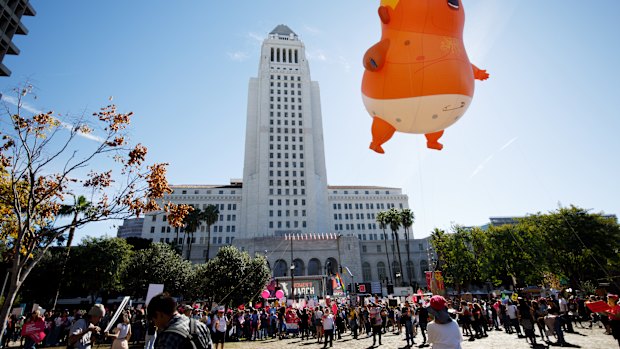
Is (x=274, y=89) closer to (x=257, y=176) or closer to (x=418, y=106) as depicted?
(x=257, y=176)

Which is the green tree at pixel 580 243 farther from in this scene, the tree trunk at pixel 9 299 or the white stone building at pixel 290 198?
the tree trunk at pixel 9 299

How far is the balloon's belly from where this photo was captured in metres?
4.91

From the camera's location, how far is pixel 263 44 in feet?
284

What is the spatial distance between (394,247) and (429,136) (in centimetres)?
7280

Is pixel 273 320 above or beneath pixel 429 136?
beneath

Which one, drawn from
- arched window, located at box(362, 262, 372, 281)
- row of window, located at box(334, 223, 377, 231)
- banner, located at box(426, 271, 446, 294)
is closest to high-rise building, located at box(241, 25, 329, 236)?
row of window, located at box(334, 223, 377, 231)

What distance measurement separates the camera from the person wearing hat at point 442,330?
4578 mm

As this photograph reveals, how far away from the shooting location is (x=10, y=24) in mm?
22422

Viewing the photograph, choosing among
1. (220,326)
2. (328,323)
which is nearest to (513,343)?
(328,323)

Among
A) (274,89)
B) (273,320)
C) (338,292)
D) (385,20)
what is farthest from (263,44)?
(385,20)

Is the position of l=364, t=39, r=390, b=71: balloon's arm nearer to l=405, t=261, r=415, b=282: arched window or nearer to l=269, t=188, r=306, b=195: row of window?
l=269, t=188, r=306, b=195: row of window

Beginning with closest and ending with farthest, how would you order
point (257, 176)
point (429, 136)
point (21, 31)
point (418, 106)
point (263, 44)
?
point (418, 106), point (429, 136), point (21, 31), point (257, 176), point (263, 44)

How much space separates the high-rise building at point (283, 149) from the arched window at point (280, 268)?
10.1 meters

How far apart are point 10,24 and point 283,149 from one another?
56.3m
